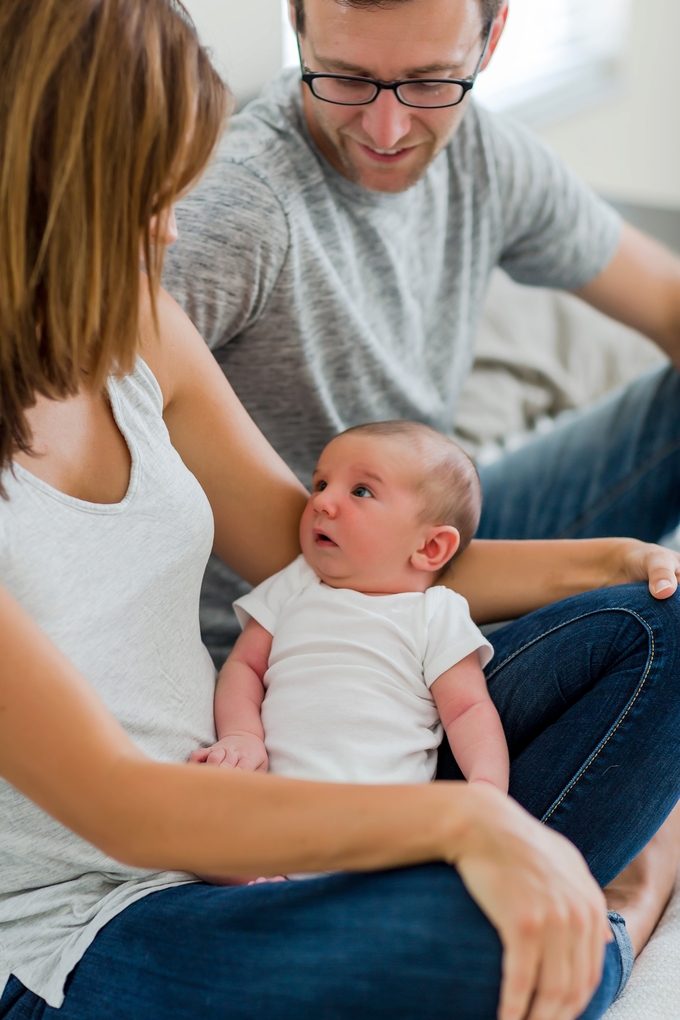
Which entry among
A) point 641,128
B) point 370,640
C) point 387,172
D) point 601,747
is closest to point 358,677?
point 370,640

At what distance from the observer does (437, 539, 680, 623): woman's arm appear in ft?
4.18

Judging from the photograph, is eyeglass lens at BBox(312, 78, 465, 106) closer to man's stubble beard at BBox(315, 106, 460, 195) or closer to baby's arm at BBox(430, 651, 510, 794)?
man's stubble beard at BBox(315, 106, 460, 195)

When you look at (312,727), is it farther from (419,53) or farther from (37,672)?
(419,53)

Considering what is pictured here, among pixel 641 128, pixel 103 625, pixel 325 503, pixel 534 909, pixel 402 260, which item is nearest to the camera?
pixel 534 909

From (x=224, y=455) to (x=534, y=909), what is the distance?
2.18 feet

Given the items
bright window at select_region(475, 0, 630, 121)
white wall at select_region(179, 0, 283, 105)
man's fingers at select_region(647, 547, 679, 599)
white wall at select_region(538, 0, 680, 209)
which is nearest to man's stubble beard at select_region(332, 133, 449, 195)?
white wall at select_region(179, 0, 283, 105)

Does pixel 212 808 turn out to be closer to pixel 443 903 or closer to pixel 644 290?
pixel 443 903

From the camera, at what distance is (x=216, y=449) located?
1.23 meters

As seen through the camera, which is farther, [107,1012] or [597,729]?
[597,729]

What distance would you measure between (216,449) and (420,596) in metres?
0.30

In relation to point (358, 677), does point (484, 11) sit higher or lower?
higher

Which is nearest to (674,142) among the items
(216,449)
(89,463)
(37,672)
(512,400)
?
(512,400)

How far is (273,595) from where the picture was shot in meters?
1.24

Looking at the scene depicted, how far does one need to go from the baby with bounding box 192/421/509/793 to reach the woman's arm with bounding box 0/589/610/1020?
0.71 ft
